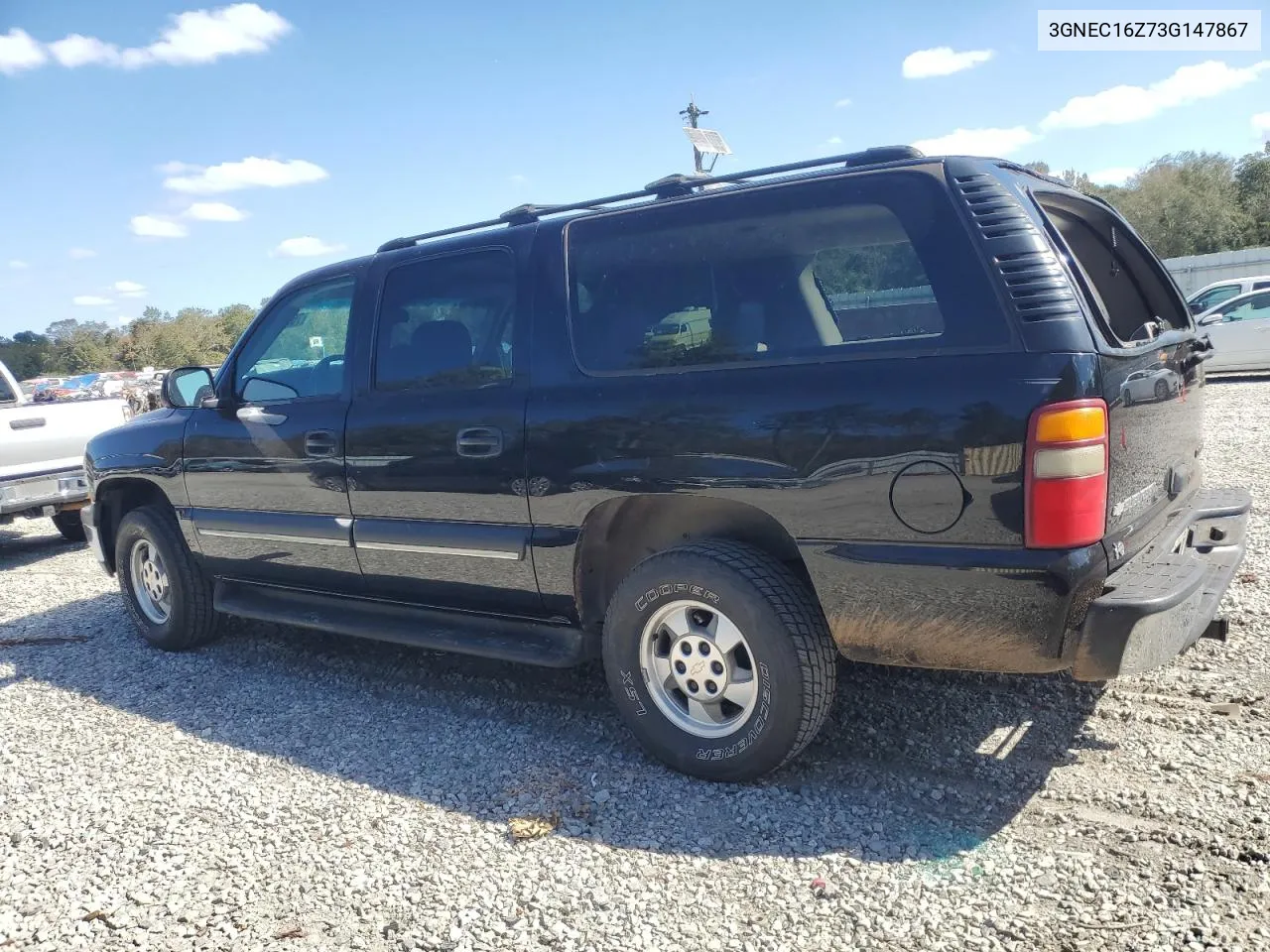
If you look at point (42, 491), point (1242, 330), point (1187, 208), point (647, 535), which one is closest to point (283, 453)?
point (647, 535)

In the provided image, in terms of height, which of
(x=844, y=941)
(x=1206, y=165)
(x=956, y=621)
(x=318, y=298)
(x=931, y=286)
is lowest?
(x=844, y=941)

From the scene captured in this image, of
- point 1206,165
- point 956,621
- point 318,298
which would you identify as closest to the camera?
point 956,621

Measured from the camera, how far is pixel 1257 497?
20.9 feet

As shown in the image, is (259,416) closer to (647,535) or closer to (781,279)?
(647,535)

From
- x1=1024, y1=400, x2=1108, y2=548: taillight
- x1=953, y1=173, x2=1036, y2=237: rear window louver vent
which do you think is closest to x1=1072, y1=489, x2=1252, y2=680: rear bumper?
x1=1024, y1=400, x2=1108, y2=548: taillight

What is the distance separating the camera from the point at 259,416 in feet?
14.7

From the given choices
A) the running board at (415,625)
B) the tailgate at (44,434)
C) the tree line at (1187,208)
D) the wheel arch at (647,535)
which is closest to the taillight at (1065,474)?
the wheel arch at (647,535)

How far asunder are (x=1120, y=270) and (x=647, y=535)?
2211 mm

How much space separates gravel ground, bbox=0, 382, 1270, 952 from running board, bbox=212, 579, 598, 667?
356 millimetres

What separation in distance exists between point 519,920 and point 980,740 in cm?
178

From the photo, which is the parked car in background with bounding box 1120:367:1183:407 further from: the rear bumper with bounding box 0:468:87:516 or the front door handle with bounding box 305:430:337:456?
the rear bumper with bounding box 0:468:87:516

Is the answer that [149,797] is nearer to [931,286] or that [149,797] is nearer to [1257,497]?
[931,286]

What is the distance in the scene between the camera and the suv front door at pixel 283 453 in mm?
4230

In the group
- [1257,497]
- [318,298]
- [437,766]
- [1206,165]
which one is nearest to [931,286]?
[437,766]
